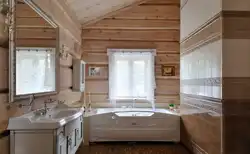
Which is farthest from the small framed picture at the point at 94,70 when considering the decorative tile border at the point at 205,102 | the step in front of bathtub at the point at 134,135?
the decorative tile border at the point at 205,102

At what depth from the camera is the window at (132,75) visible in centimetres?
579

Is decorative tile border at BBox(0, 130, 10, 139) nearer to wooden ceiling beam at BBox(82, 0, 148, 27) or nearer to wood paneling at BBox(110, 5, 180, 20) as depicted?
wooden ceiling beam at BBox(82, 0, 148, 27)

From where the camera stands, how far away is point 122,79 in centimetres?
581

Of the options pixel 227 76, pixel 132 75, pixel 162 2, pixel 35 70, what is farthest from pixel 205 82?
pixel 162 2

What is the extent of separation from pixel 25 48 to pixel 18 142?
33.5 inches

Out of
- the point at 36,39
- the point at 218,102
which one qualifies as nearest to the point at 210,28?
the point at 218,102

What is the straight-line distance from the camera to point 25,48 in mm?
2471

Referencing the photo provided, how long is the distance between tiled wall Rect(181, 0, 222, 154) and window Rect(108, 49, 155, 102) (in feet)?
4.54

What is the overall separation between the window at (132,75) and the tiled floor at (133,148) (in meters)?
1.15

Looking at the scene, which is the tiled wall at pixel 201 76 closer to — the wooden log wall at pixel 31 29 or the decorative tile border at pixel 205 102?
the decorative tile border at pixel 205 102

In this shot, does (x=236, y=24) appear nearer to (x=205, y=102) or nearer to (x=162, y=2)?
(x=205, y=102)

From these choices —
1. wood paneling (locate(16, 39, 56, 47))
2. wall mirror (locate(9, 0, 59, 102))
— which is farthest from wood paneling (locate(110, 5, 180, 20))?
wood paneling (locate(16, 39, 56, 47))

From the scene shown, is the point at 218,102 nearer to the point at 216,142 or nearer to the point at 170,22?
the point at 216,142

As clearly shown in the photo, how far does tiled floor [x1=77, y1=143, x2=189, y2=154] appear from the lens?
448cm
